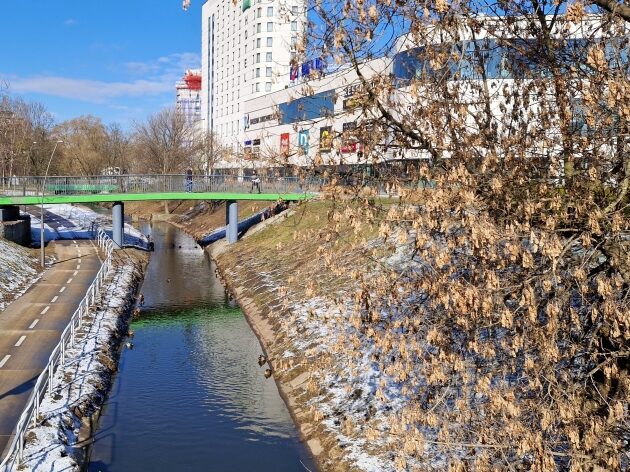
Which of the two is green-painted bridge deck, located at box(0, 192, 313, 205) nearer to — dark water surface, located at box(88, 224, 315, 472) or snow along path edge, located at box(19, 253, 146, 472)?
dark water surface, located at box(88, 224, 315, 472)

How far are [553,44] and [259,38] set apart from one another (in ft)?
274

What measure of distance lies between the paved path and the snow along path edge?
700mm

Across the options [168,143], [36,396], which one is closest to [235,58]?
[168,143]

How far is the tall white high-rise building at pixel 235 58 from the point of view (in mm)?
87125

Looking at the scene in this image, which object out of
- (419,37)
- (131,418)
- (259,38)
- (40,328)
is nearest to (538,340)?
(419,37)

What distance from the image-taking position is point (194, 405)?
20.0 meters

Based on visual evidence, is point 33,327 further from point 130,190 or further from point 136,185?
point 136,185

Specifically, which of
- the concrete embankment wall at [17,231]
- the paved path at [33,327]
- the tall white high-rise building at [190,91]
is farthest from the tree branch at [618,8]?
the tall white high-rise building at [190,91]

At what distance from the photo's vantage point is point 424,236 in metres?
6.75

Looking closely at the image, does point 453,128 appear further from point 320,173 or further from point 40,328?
point 40,328

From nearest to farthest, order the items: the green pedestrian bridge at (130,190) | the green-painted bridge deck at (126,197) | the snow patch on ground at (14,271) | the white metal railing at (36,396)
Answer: the white metal railing at (36,396)
the snow patch on ground at (14,271)
the green-painted bridge deck at (126,197)
the green pedestrian bridge at (130,190)

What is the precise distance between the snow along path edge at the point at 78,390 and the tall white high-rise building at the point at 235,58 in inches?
2090

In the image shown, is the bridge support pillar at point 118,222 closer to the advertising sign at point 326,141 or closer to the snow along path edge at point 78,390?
the snow along path edge at point 78,390

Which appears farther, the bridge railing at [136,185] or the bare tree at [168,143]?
the bare tree at [168,143]
